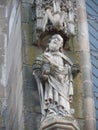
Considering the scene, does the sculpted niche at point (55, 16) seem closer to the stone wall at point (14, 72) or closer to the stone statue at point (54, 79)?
the stone statue at point (54, 79)

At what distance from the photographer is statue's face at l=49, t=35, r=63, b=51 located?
1000 cm

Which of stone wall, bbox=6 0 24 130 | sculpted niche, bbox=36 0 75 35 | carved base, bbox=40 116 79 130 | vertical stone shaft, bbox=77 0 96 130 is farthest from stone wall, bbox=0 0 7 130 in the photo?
carved base, bbox=40 116 79 130

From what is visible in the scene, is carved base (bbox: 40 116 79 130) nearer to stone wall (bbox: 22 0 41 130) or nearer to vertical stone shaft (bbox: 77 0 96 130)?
stone wall (bbox: 22 0 41 130)

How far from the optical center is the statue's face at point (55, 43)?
10.0 metres

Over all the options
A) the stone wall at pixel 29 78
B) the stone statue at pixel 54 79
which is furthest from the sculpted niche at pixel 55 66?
the stone wall at pixel 29 78

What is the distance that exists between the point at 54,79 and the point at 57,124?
2.44ft

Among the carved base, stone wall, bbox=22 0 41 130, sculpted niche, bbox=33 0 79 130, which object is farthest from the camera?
stone wall, bbox=22 0 41 130

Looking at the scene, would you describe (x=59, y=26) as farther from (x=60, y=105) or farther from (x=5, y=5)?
(x=5, y=5)

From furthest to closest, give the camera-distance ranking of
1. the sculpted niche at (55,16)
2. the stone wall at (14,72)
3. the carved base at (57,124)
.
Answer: the sculpted niche at (55,16) < the stone wall at (14,72) < the carved base at (57,124)

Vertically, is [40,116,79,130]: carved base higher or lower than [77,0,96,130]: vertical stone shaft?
lower

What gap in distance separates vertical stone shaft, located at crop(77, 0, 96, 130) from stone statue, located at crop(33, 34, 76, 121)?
57cm

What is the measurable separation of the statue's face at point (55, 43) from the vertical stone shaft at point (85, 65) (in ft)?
2.33

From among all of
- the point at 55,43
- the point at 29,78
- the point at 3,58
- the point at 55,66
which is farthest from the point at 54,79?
the point at 3,58

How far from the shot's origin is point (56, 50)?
32.8 feet
